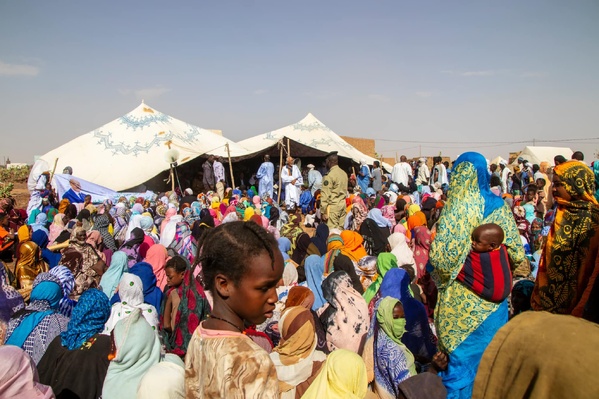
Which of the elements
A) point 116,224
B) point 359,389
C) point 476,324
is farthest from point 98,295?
point 116,224

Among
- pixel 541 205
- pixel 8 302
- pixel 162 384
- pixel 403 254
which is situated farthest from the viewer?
pixel 541 205

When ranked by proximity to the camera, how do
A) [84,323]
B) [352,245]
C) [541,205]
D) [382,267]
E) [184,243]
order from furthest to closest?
1. [541,205]
2. [184,243]
3. [352,245]
4. [382,267]
5. [84,323]

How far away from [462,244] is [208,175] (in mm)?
13513

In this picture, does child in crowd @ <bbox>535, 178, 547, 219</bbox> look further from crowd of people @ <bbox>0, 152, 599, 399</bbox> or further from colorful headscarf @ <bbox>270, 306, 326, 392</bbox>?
colorful headscarf @ <bbox>270, 306, 326, 392</bbox>

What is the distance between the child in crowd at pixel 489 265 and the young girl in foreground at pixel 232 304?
5.02ft

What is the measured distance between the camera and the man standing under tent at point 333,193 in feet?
26.2

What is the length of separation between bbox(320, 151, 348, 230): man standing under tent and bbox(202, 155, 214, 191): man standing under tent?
8.12 m

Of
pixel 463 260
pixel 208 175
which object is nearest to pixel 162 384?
pixel 463 260

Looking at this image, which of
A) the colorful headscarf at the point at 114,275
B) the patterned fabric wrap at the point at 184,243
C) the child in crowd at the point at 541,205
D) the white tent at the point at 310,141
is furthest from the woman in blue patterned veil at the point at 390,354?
the white tent at the point at 310,141

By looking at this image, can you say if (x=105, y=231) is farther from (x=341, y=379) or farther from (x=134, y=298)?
(x=341, y=379)

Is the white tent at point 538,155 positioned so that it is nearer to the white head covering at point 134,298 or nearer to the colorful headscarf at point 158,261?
the colorful headscarf at point 158,261

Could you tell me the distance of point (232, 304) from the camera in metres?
1.54

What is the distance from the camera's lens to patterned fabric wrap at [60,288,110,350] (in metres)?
3.01

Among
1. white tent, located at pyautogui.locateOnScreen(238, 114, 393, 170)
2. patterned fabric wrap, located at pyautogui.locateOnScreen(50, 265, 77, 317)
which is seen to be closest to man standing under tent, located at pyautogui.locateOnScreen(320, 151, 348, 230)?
patterned fabric wrap, located at pyautogui.locateOnScreen(50, 265, 77, 317)
